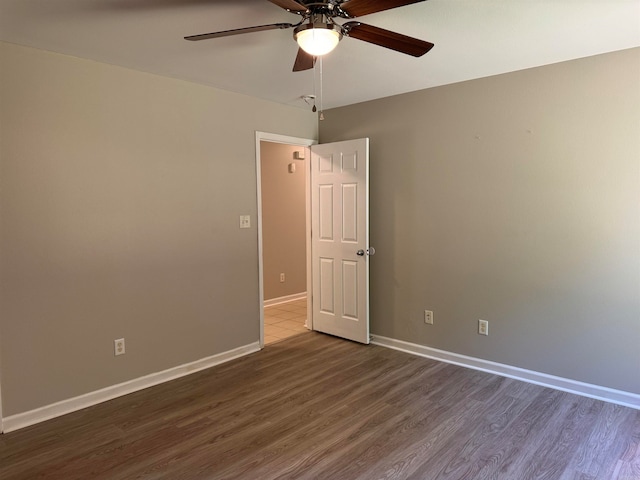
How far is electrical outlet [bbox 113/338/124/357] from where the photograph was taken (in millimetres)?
3051

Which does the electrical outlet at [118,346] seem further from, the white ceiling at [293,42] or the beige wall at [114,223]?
the white ceiling at [293,42]

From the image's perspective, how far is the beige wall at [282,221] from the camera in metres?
5.76

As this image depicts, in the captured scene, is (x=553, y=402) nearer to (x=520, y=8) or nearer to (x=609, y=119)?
(x=609, y=119)

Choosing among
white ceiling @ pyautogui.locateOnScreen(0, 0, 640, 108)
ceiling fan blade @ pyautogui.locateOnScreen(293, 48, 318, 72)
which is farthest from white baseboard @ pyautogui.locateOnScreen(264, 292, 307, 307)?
ceiling fan blade @ pyautogui.locateOnScreen(293, 48, 318, 72)

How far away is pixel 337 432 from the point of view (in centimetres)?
255

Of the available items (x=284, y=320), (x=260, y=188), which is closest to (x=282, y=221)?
(x=284, y=320)

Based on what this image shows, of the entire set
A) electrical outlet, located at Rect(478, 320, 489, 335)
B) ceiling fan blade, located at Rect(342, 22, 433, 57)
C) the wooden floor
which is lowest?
the wooden floor

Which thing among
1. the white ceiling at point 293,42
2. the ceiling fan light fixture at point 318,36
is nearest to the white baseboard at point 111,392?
the white ceiling at point 293,42

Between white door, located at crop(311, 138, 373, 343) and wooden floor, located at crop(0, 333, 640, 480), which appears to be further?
white door, located at crop(311, 138, 373, 343)

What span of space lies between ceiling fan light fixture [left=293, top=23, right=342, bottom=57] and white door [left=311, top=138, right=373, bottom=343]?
6.68 ft

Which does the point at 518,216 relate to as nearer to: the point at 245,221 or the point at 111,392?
the point at 245,221

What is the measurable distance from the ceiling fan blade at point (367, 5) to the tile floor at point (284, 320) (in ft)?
10.6

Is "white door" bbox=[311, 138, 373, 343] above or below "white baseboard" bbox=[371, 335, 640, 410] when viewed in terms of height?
above

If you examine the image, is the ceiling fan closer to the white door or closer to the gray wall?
the gray wall
